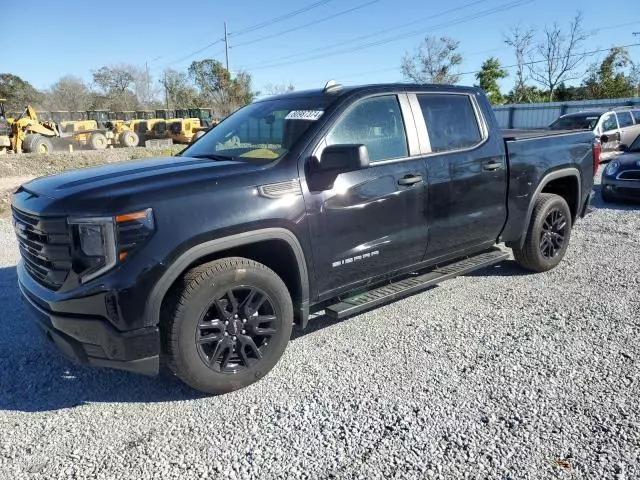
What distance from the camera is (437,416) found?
285 cm

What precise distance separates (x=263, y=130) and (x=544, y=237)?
3217 millimetres

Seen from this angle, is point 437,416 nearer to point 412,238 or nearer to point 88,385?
point 412,238

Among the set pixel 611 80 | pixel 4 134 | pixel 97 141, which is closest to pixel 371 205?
pixel 4 134

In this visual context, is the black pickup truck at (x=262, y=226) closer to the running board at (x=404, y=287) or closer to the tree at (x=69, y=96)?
the running board at (x=404, y=287)

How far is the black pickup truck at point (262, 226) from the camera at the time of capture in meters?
2.75

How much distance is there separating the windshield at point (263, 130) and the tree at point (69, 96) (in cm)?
7077

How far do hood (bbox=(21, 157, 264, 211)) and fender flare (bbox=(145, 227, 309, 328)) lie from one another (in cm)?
37

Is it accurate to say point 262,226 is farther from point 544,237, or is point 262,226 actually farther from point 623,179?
point 623,179

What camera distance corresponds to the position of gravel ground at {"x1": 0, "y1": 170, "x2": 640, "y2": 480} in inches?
98.3

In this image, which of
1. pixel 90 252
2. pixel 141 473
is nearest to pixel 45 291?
pixel 90 252

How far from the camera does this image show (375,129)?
3.78 m

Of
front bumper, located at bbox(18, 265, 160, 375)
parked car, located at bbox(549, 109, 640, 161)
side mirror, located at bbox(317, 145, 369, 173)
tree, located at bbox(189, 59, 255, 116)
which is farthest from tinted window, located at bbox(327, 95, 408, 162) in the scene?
tree, located at bbox(189, 59, 255, 116)

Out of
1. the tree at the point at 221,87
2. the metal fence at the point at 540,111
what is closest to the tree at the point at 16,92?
the tree at the point at 221,87

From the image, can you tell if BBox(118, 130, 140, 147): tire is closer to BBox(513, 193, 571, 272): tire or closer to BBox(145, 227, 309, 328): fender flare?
BBox(513, 193, 571, 272): tire
